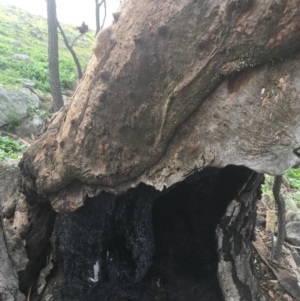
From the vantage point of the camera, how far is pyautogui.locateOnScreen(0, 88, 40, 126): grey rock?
8750 millimetres

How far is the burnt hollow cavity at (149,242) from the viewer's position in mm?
2756

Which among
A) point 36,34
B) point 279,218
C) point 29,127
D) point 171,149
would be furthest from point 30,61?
point 171,149

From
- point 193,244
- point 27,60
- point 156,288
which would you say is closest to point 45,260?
point 156,288

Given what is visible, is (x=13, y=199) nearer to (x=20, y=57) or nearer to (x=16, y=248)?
(x=16, y=248)

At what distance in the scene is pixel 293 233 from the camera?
4.84m

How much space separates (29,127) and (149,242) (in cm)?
642

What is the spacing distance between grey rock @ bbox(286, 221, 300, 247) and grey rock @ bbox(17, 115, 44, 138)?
5663mm

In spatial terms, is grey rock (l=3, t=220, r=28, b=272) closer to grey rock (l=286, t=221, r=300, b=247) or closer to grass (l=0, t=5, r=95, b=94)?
grey rock (l=286, t=221, r=300, b=247)

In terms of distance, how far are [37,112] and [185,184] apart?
23.1ft

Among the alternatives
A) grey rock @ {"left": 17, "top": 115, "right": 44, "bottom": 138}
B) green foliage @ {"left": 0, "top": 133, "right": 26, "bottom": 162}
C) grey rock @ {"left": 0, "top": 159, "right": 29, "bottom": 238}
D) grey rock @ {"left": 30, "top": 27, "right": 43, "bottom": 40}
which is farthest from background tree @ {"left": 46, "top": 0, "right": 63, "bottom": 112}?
grey rock @ {"left": 30, "top": 27, "right": 43, "bottom": 40}

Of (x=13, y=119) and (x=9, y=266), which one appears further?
(x=13, y=119)

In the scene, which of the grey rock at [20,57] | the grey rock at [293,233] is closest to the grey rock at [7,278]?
the grey rock at [293,233]

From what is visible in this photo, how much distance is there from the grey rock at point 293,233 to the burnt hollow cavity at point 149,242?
1.97 m

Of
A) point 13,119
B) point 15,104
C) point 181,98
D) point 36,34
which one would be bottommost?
point 181,98
